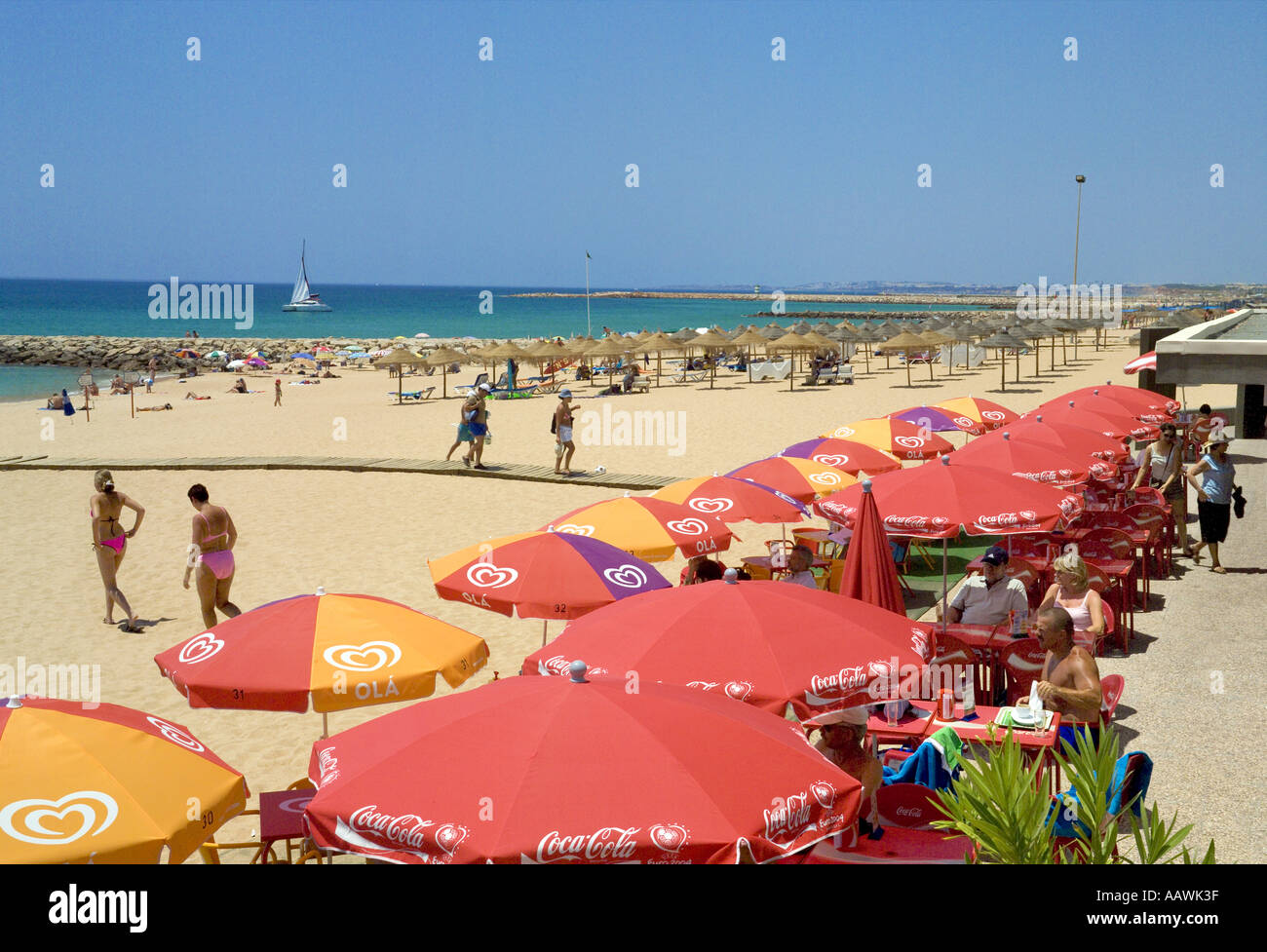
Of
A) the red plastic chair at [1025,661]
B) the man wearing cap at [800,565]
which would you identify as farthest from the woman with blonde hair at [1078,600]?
the man wearing cap at [800,565]

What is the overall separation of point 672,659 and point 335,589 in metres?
6.87

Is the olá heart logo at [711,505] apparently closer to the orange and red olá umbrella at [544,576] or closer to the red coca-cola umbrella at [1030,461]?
the orange and red olá umbrella at [544,576]

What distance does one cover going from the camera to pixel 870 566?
6977 mm

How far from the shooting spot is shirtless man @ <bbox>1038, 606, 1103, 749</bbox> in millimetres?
5805

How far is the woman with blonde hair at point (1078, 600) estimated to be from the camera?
278 inches

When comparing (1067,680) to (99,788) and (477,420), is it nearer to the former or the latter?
(99,788)

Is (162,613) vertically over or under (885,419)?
under

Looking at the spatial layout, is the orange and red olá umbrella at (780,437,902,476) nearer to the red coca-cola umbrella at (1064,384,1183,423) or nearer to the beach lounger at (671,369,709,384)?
the red coca-cola umbrella at (1064,384,1183,423)

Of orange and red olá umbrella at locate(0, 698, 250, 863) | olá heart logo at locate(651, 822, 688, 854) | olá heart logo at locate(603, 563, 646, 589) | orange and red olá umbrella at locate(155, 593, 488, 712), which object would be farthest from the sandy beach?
olá heart logo at locate(651, 822, 688, 854)

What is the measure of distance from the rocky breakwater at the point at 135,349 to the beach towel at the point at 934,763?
2030 inches

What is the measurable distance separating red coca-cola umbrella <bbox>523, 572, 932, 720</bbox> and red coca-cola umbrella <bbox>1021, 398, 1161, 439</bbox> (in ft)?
24.8
